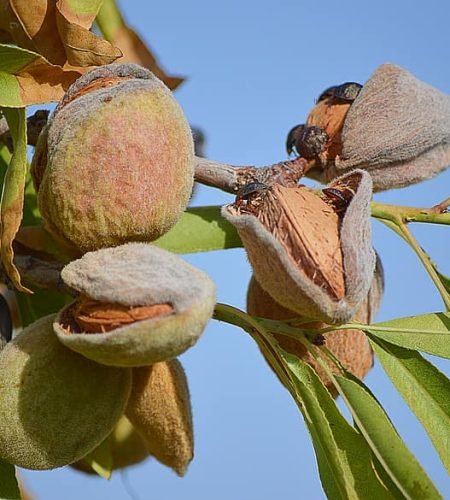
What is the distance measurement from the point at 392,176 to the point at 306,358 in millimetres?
335

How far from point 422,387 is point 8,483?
24.1 inches

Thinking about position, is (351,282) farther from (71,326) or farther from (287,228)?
(71,326)

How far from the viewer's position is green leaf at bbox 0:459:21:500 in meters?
1.30

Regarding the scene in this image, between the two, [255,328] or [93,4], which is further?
[93,4]

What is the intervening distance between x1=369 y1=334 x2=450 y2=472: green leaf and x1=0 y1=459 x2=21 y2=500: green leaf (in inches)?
21.9

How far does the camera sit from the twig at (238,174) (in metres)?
1.41

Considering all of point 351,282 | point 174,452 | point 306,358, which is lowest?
point 174,452

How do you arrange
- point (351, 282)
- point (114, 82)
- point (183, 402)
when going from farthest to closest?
point (183, 402)
point (114, 82)
point (351, 282)

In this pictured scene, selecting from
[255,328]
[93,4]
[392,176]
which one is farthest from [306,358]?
[93,4]

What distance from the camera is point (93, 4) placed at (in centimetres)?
142

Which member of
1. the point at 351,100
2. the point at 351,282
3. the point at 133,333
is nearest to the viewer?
the point at 133,333

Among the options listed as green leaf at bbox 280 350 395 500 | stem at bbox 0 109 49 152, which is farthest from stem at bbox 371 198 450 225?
stem at bbox 0 109 49 152

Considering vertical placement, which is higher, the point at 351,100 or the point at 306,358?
the point at 351,100

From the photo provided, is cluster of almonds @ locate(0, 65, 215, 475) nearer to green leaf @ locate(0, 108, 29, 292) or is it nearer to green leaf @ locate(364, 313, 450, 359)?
green leaf @ locate(0, 108, 29, 292)
